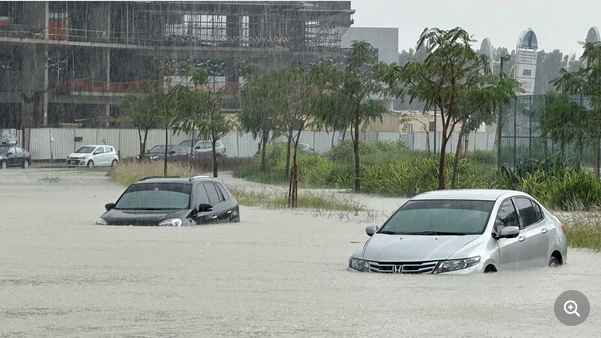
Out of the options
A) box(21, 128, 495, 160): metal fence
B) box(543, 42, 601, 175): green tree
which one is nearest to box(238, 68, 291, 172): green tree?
box(21, 128, 495, 160): metal fence

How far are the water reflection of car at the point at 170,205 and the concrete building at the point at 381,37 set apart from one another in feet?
327

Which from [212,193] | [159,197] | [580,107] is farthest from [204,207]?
[580,107]

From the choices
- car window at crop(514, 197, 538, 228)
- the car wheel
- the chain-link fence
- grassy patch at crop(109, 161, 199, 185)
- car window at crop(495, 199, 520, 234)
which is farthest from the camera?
grassy patch at crop(109, 161, 199, 185)

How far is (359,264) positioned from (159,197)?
29.4ft

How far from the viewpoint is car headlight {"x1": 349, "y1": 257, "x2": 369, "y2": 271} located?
1477 centimetres

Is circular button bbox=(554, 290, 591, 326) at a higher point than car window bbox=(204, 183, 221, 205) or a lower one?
higher

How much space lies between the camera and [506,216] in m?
15.5

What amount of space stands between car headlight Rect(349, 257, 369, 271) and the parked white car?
57487 millimetres

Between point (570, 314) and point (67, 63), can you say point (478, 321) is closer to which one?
point (570, 314)

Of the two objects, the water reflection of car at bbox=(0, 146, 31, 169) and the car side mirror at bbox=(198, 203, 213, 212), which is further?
the water reflection of car at bbox=(0, 146, 31, 169)

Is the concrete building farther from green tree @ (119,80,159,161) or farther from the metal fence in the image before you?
green tree @ (119,80,159,161)

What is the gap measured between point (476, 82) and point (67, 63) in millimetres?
63077

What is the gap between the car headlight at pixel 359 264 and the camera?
14766mm

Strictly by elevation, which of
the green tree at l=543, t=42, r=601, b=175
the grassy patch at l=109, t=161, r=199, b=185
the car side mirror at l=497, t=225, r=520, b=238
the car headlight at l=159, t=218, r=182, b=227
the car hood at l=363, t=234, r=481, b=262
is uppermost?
the green tree at l=543, t=42, r=601, b=175
